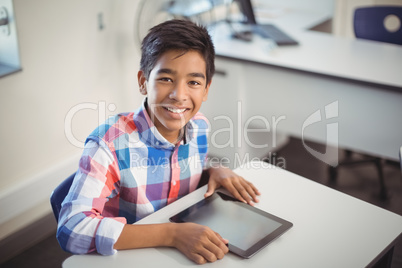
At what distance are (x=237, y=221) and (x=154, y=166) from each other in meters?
0.32

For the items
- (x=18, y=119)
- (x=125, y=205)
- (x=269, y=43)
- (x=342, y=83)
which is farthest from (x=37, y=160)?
(x=342, y=83)

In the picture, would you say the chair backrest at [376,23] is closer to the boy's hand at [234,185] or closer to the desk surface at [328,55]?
the desk surface at [328,55]

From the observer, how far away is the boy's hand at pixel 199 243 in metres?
A: 1.25

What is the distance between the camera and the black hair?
4.75 feet

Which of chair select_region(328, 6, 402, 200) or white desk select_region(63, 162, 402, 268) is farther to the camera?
chair select_region(328, 6, 402, 200)

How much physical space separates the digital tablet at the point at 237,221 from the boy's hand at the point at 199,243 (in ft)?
0.14

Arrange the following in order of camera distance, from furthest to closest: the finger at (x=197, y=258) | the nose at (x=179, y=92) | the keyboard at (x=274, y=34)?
1. the keyboard at (x=274, y=34)
2. the nose at (x=179, y=92)
3. the finger at (x=197, y=258)

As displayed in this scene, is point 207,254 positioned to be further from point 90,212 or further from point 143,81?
point 143,81

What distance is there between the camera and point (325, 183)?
115 inches

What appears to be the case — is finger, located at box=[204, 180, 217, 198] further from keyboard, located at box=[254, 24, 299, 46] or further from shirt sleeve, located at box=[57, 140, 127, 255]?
keyboard, located at box=[254, 24, 299, 46]

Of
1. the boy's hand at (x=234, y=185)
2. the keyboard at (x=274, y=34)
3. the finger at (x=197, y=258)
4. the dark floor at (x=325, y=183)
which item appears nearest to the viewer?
the finger at (x=197, y=258)

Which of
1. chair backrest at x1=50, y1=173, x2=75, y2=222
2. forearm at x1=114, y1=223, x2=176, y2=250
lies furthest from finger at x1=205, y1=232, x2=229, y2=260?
chair backrest at x1=50, y1=173, x2=75, y2=222

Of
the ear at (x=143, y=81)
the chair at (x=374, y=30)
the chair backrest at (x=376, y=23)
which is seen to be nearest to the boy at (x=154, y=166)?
the ear at (x=143, y=81)

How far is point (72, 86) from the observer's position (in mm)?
2639
